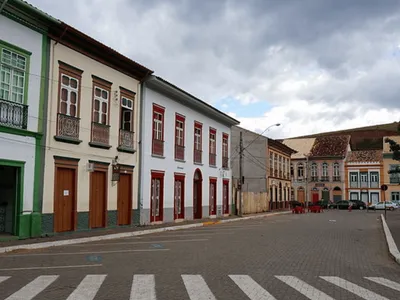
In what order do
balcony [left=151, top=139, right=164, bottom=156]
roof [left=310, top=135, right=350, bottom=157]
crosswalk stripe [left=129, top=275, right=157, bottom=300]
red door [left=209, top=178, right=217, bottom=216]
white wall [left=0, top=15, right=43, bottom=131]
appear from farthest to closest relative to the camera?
roof [left=310, top=135, right=350, bottom=157]
red door [left=209, top=178, right=217, bottom=216]
balcony [left=151, top=139, right=164, bottom=156]
white wall [left=0, top=15, right=43, bottom=131]
crosswalk stripe [left=129, top=275, right=157, bottom=300]

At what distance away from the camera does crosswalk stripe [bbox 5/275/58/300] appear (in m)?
7.33

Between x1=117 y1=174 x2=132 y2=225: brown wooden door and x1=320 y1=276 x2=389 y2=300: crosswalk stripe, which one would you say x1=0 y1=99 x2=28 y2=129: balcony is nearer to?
x1=117 y1=174 x2=132 y2=225: brown wooden door

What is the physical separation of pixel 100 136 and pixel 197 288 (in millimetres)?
13122

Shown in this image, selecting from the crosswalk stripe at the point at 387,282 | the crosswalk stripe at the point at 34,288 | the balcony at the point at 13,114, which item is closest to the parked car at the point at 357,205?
the balcony at the point at 13,114

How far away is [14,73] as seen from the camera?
51.8 feet

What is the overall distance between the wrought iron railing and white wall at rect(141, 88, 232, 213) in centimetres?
512

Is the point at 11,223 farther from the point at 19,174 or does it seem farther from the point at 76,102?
the point at 76,102

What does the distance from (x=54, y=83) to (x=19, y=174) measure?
3651 millimetres

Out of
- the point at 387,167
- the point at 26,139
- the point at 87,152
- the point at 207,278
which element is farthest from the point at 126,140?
the point at 387,167

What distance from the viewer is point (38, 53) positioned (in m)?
16.6

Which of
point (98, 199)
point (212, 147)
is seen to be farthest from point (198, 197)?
point (98, 199)

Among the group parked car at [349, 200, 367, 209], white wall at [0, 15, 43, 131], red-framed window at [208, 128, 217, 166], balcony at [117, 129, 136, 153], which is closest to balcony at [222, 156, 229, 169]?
red-framed window at [208, 128, 217, 166]

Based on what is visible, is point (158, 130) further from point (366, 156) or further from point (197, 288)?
point (366, 156)

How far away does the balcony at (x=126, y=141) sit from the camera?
70.6 ft
